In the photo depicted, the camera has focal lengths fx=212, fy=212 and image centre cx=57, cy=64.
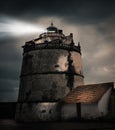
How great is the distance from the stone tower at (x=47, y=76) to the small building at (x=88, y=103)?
175cm

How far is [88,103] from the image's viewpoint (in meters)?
20.7

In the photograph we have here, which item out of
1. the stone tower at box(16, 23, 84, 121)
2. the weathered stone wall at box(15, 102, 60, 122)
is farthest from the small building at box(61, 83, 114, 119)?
the stone tower at box(16, 23, 84, 121)

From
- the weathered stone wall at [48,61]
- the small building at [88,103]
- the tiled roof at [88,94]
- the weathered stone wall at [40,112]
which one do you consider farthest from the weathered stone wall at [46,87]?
the small building at [88,103]

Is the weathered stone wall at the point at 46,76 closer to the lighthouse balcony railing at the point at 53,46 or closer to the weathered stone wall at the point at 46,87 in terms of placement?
the weathered stone wall at the point at 46,87

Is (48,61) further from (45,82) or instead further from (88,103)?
(88,103)

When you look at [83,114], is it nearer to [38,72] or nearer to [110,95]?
[110,95]

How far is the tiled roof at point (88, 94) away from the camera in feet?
68.9

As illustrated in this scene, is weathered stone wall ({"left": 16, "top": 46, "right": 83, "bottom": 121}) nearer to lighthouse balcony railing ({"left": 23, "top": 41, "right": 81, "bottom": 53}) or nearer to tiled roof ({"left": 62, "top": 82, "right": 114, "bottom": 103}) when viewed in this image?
lighthouse balcony railing ({"left": 23, "top": 41, "right": 81, "bottom": 53})

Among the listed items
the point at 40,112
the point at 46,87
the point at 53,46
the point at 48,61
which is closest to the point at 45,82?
the point at 46,87

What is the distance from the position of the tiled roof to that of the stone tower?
1.34m

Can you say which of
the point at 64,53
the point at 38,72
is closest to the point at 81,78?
the point at 64,53

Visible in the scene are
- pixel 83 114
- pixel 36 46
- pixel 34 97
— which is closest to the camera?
pixel 83 114

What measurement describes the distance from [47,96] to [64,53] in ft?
18.5

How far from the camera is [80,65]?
90.7 ft
